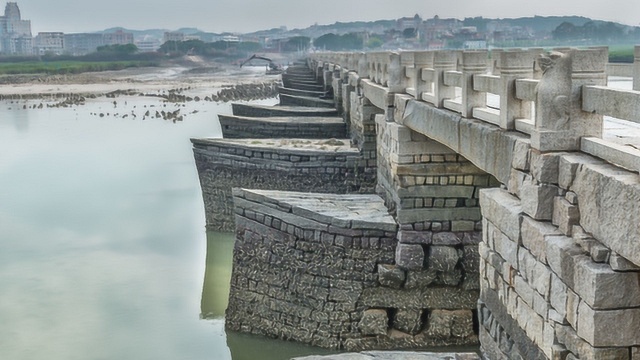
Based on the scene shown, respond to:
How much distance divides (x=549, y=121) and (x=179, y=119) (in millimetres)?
34223

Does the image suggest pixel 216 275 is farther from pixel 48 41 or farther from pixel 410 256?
pixel 48 41

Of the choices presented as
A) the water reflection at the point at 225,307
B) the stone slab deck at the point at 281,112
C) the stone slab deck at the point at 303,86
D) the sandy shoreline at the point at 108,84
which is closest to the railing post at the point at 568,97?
the water reflection at the point at 225,307

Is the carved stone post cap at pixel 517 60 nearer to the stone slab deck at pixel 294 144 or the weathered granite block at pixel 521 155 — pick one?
the weathered granite block at pixel 521 155

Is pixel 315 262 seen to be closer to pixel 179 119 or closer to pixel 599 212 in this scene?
pixel 599 212

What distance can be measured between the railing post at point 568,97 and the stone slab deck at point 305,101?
18462 mm

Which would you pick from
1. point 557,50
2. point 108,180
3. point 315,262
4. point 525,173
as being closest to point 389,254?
point 315,262

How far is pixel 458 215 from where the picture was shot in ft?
30.4

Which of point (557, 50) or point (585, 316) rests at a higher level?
point (557, 50)

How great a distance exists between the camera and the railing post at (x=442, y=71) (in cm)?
822

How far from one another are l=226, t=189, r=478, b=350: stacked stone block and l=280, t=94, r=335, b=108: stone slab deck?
13727 millimetres

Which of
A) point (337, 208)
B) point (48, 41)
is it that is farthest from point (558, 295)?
point (48, 41)

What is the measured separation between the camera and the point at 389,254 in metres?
9.38

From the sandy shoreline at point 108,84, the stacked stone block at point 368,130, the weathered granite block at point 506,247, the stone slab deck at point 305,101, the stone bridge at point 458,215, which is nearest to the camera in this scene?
the stone bridge at point 458,215

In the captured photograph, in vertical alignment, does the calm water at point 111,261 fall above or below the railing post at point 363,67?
below
